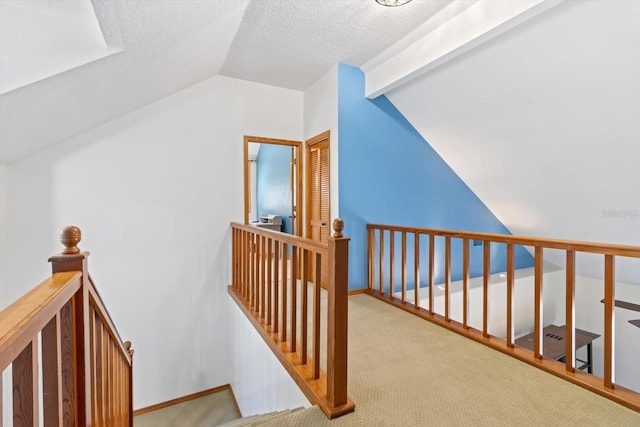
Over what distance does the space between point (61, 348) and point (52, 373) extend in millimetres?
141

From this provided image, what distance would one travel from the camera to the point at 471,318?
4.22 meters

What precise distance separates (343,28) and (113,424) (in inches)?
128

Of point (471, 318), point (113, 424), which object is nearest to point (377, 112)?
point (471, 318)

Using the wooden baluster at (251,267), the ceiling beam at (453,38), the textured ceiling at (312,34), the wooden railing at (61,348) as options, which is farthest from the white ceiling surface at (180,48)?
the wooden baluster at (251,267)

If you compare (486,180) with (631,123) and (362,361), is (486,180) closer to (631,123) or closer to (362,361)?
(631,123)

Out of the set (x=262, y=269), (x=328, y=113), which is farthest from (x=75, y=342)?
(x=328, y=113)

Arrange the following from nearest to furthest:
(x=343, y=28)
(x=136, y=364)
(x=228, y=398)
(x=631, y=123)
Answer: (x=631, y=123), (x=343, y=28), (x=136, y=364), (x=228, y=398)

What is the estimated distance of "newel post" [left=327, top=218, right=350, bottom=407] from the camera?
1567mm

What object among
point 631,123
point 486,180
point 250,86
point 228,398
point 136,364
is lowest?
point 228,398

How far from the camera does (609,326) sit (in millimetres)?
1747

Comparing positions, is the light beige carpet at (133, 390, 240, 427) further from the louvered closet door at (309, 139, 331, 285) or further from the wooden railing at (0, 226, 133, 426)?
the wooden railing at (0, 226, 133, 426)

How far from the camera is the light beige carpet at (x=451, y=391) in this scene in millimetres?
1538

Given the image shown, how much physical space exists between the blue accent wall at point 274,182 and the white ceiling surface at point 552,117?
9.43 ft

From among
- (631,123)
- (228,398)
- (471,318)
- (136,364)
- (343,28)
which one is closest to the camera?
(631,123)
